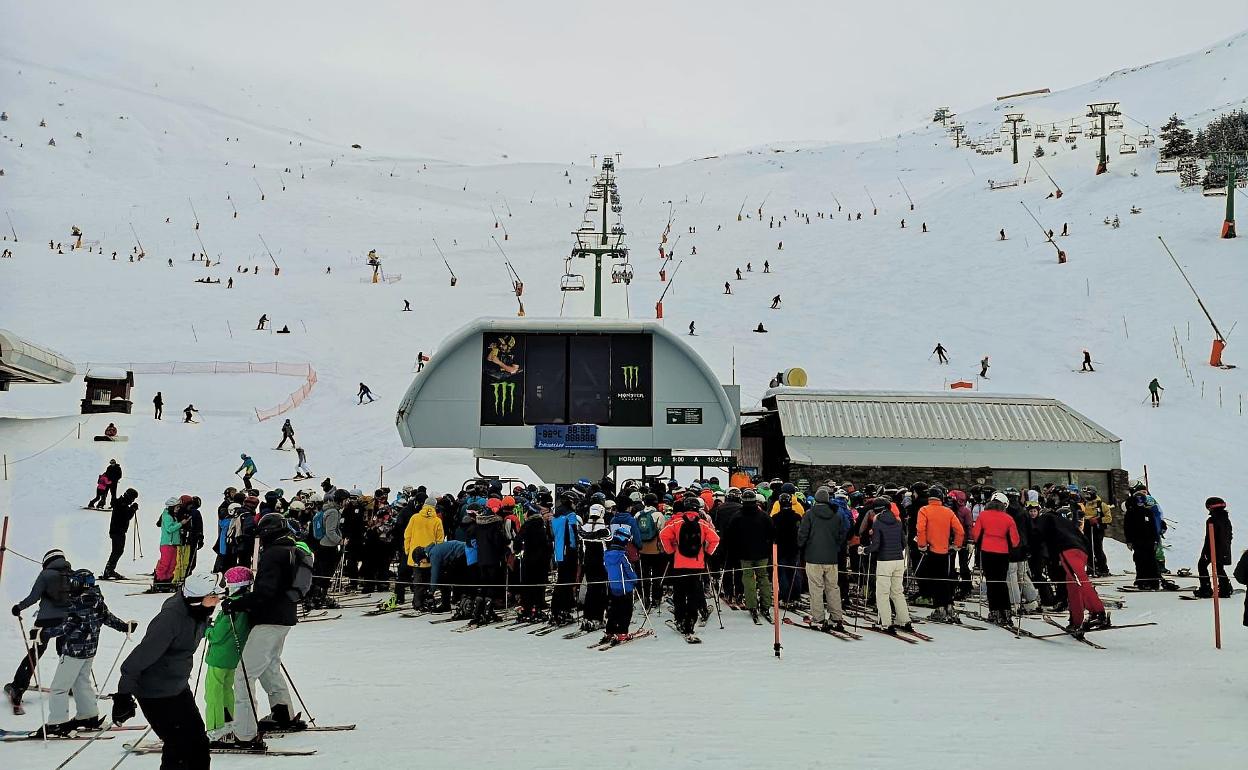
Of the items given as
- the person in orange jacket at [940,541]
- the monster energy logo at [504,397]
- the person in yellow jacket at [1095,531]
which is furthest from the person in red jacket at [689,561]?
the person in yellow jacket at [1095,531]

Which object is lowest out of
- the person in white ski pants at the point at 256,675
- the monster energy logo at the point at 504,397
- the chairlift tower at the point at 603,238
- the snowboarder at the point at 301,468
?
the person in white ski pants at the point at 256,675

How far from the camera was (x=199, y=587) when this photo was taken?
559 centimetres

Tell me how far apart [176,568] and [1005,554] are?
11.8m

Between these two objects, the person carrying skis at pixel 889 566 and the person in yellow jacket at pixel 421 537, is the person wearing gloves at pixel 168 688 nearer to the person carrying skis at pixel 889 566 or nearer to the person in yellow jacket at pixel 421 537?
the person in yellow jacket at pixel 421 537

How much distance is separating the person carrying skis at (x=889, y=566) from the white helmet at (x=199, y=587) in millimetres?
7380

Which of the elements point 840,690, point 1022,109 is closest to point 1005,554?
point 840,690

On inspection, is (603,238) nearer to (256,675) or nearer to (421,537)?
(421,537)

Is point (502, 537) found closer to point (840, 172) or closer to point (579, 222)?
point (579, 222)

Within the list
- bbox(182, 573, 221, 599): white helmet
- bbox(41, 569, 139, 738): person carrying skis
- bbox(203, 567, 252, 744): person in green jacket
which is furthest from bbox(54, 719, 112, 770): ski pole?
bbox(182, 573, 221, 599): white helmet

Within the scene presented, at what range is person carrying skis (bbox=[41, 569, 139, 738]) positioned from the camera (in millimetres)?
6945

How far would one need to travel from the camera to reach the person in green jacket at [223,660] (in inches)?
Answer: 252

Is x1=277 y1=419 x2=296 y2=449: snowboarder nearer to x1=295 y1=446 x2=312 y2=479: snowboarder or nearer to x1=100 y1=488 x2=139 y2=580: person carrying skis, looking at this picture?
x1=295 y1=446 x2=312 y2=479: snowboarder

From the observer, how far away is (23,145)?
8888 centimetres

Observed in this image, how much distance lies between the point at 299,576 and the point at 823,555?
6.30m
